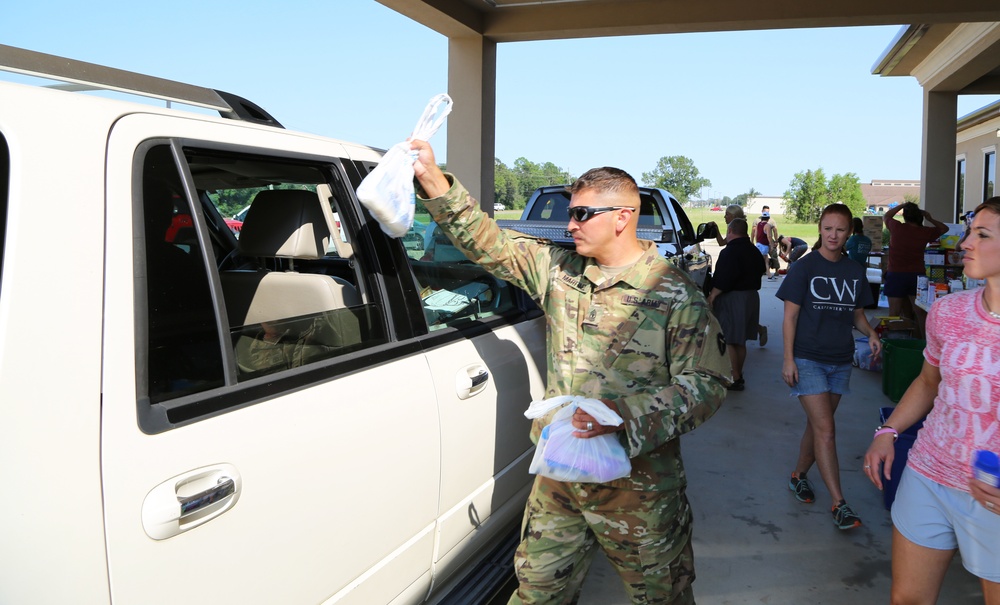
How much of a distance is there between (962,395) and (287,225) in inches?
87.6

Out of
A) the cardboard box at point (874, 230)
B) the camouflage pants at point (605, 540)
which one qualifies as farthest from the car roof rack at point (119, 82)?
the cardboard box at point (874, 230)

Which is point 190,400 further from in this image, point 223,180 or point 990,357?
point 990,357

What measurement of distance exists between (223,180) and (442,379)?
4.34 ft

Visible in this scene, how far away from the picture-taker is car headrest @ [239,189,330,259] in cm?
250

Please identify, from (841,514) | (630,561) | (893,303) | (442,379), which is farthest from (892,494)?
(893,303)

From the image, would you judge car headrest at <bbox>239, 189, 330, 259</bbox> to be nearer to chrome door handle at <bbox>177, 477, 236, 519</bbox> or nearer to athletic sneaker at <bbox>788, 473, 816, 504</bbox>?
chrome door handle at <bbox>177, 477, 236, 519</bbox>

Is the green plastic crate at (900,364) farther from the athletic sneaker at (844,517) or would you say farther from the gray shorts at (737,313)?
the athletic sneaker at (844,517)

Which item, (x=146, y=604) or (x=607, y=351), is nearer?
(x=146, y=604)

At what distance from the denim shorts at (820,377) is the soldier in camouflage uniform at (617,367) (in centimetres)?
197

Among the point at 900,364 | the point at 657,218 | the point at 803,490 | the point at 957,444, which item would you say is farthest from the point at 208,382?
the point at 657,218

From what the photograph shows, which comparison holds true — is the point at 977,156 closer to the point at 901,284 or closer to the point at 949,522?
the point at 901,284

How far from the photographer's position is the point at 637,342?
2293 millimetres

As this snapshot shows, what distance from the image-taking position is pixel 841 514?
4.00 m

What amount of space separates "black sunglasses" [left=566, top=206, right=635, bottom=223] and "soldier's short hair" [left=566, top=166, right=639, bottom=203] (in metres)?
0.06
